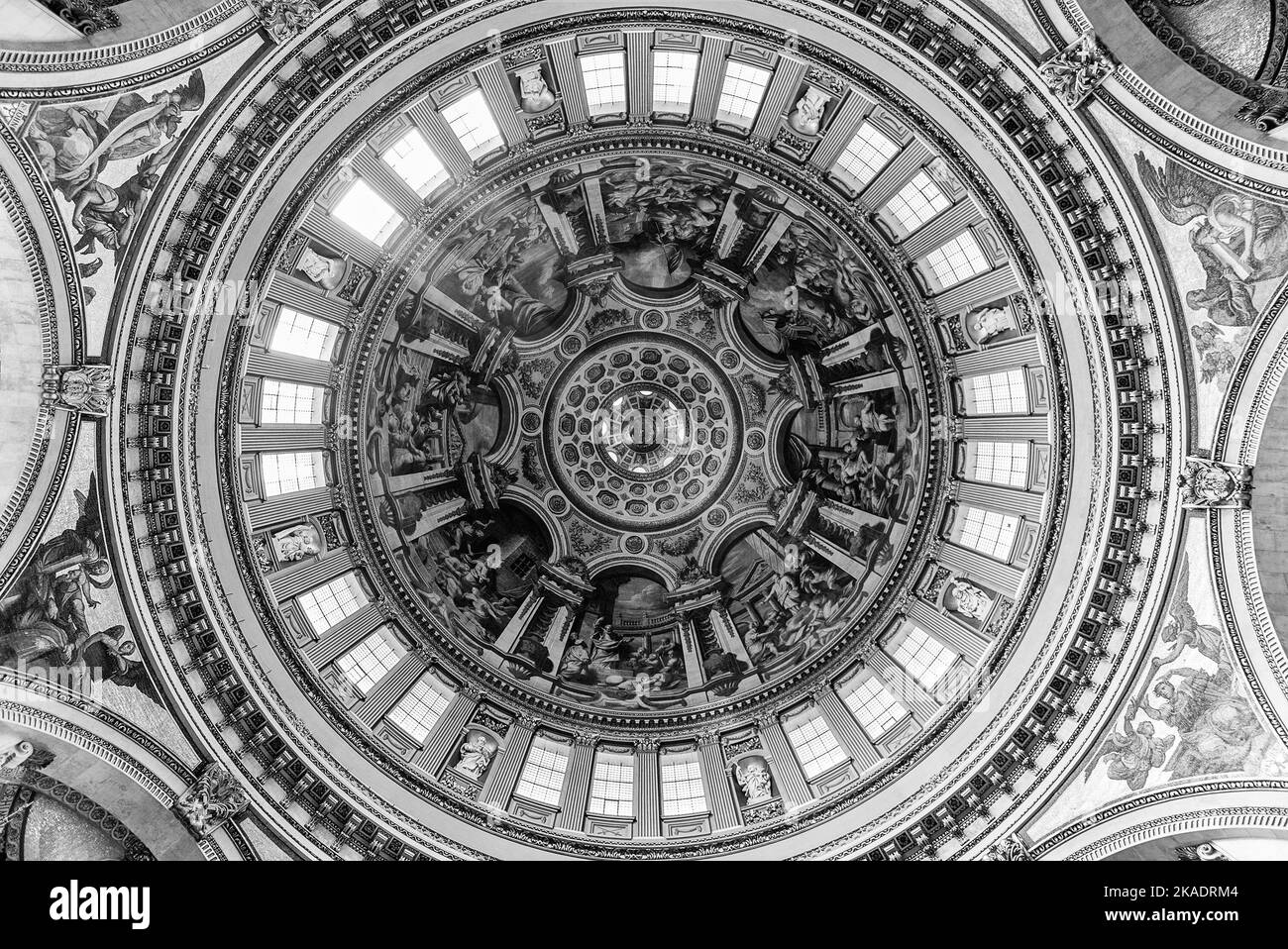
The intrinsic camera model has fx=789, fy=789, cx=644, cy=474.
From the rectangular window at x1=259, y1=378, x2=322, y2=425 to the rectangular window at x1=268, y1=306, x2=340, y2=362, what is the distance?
3.10ft

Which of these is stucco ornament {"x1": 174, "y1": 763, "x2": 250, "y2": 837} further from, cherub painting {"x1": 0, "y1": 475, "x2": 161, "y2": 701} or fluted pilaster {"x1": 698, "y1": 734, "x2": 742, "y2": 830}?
fluted pilaster {"x1": 698, "y1": 734, "x2": 742, "y2": 830}

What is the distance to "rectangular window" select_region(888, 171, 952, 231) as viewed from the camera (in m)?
21.6

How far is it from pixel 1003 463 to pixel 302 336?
2066cm

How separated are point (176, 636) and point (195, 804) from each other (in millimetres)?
4032

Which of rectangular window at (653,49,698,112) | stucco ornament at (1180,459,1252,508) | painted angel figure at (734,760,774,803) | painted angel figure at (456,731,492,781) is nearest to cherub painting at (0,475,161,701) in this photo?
painted angel figure at (456,731,492,781)

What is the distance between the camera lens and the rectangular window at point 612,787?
24.0 m

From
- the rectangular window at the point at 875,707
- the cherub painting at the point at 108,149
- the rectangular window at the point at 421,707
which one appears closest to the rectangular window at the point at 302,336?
the cherub painting at the point at 108,149

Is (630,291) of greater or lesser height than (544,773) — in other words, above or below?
above

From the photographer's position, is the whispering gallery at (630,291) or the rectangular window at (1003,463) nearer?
the whispering gallery at (630,291)

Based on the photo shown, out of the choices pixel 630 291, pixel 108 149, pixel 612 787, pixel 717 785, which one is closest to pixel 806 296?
pixel 630 291

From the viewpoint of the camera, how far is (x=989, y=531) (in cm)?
2347

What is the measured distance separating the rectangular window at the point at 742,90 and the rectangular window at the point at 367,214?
9912mm

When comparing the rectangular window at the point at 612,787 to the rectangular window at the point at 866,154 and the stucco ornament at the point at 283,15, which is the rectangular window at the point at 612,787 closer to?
the rectangular window at the point at 866,154

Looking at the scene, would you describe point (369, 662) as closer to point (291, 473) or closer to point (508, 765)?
point (508, 765)
